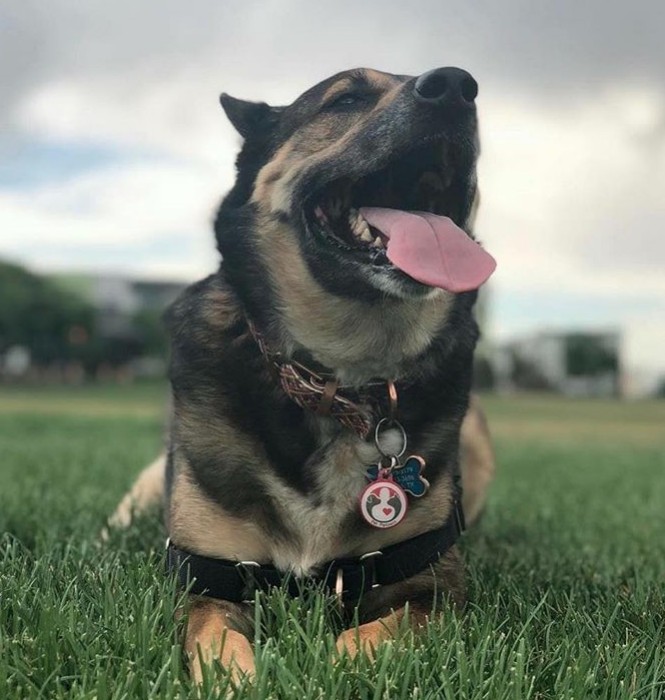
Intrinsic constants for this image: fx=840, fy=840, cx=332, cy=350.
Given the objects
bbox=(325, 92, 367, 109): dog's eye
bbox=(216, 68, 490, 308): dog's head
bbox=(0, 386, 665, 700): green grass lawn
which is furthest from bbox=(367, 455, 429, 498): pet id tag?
bbox=(325, 92, 367, 109): dog's eye

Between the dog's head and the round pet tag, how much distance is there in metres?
0.65

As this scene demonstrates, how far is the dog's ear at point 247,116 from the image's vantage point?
3.39 m

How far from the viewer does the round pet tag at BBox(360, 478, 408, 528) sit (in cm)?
273

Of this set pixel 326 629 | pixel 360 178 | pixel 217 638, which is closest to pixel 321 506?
pixel 326 629

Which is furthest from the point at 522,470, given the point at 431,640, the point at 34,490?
the point at 431,640

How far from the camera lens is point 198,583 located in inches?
104

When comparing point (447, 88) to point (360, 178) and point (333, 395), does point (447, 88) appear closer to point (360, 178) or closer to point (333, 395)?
point (360, 178)

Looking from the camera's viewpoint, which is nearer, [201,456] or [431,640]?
[431,640]

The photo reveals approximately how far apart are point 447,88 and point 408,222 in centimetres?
46

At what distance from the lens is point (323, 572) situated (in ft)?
9.12

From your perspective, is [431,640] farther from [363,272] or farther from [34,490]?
[34,490]

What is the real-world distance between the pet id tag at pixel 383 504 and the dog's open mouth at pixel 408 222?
683 mm

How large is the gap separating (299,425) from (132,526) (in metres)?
1.41

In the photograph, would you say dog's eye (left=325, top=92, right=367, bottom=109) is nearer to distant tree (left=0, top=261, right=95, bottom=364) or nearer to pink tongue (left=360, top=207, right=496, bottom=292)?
pink tongue (left=360, top=207, right=496, bottom=292)
